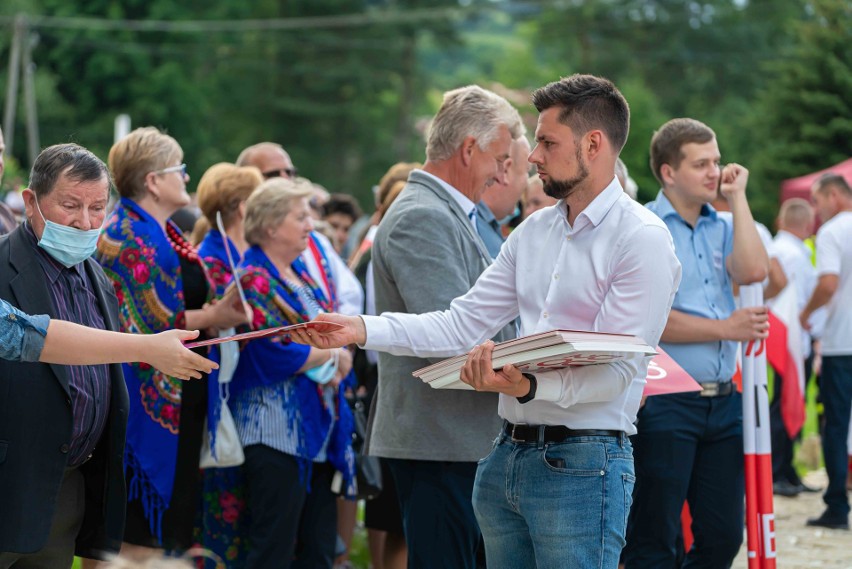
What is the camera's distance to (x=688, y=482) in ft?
17.4

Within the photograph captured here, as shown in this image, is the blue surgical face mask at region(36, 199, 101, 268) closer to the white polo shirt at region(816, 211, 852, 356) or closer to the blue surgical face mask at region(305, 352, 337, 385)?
the blue surgical face mask at region(305, 352, 337, 385)

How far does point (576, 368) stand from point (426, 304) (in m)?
1.04

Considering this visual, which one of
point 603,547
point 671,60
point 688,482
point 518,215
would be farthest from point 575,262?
point 671,60

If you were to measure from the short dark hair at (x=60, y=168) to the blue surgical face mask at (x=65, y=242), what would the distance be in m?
0.09

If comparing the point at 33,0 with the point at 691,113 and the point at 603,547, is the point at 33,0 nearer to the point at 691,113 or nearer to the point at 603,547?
the point at 691,113

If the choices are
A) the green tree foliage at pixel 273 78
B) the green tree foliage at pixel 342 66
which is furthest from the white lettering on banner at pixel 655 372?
the green tree foliage at pixel 273 78

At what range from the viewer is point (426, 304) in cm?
437

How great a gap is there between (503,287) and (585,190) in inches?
19.8

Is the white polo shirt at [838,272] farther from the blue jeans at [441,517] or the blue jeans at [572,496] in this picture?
the blue jeans at [572,496]

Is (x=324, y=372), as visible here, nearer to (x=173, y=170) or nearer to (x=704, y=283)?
(x=173, y=170)

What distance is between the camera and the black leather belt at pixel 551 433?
3521mm

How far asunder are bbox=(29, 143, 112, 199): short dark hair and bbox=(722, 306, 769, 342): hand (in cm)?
282

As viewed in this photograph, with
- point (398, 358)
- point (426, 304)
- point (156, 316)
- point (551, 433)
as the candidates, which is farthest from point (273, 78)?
point (551, 433)

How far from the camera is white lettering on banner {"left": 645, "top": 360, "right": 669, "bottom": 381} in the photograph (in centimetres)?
482
